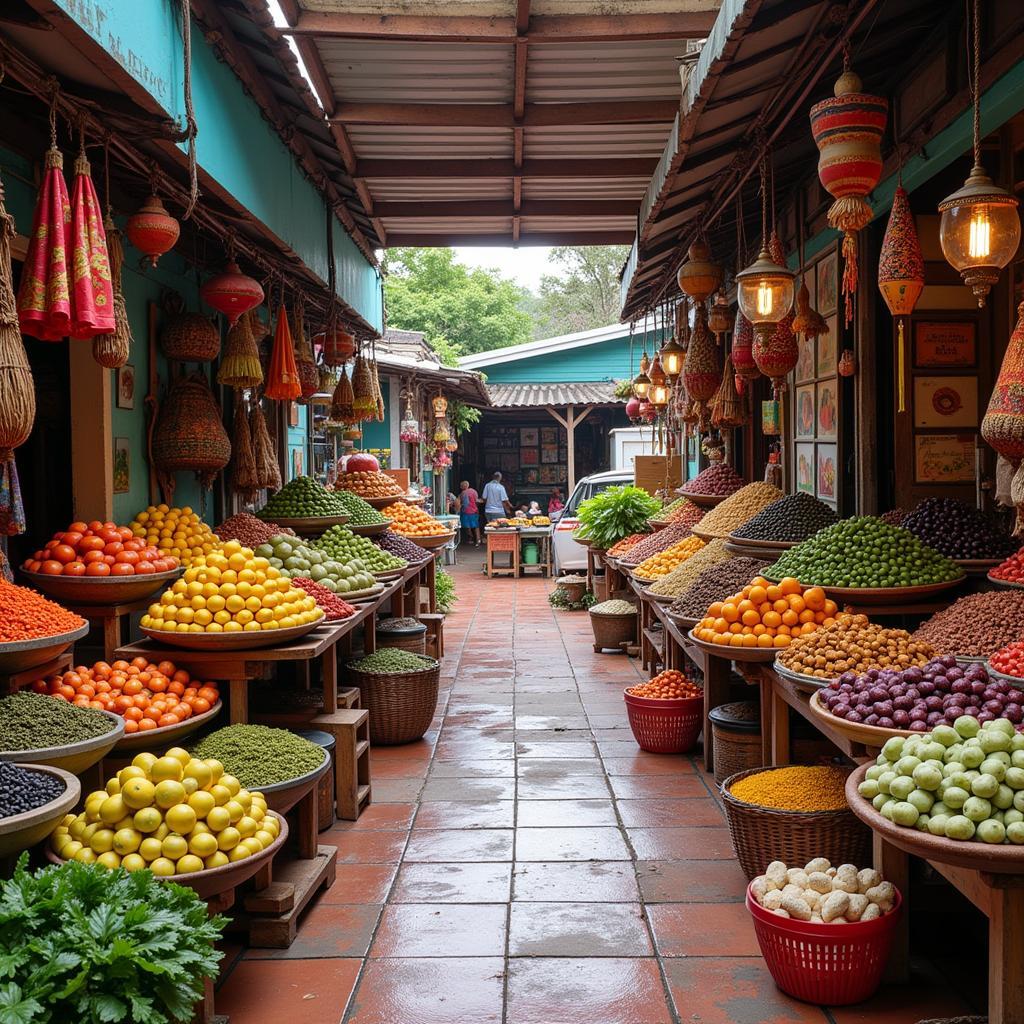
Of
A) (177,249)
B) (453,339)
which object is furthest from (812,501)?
(453,339)

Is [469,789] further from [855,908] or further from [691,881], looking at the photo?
[855,908]

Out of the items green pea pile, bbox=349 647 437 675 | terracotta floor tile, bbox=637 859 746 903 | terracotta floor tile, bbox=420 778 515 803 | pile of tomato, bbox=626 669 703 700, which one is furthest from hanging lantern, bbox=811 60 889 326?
green pea pile, bbox=349 647 437 675

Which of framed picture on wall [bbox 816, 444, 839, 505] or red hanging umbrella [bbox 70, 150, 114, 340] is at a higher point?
red hanging umbrella [bbox 70, 150, 114, 340]

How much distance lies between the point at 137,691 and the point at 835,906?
2929mm

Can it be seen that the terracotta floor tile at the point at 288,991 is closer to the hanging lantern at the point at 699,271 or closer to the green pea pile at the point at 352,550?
the green pea pile at the point at 352,550

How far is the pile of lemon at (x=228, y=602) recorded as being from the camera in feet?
16.8

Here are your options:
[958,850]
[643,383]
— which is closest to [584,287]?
[643,383]

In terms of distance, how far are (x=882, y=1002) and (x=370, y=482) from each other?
331 inches

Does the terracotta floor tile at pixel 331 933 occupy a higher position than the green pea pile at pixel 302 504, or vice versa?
the green pea pile at pixel 302 504

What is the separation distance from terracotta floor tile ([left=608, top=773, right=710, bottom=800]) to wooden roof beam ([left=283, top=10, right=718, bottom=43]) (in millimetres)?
4167

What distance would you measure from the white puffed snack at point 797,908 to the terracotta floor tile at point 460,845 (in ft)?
5.91

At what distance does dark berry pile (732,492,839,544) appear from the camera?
6875mm

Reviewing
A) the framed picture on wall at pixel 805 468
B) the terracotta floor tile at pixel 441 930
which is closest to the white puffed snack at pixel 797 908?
the terracotta floor tile at pixel 441 930

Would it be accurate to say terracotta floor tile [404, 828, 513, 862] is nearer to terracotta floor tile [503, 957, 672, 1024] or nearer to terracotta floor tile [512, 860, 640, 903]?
terracotta floor tile [512, 860, 640, 903]
